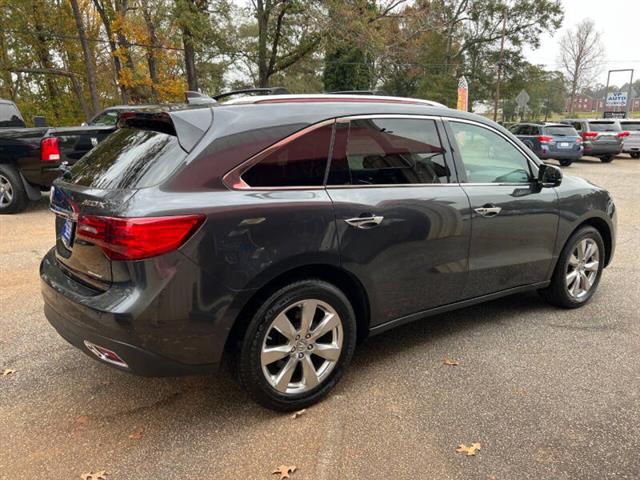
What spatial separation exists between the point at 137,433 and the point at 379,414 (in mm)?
1311

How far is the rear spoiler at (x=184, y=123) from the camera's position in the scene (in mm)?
2490

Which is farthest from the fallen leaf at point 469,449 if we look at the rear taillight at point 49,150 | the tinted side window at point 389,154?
the rear taillight at point 49,150

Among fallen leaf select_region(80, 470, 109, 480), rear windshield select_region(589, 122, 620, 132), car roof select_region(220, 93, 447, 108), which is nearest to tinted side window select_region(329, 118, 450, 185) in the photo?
car roof select_region(220, 93, 447, 108)

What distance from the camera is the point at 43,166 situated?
8031 millimetres

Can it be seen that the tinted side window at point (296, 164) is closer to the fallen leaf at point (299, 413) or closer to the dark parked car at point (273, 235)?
the dark parked car at point (273, 235)

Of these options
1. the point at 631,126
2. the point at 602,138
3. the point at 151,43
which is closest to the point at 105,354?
the point at 151,43

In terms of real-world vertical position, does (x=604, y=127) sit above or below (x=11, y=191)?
above

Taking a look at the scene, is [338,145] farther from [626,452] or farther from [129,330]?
[626,452]

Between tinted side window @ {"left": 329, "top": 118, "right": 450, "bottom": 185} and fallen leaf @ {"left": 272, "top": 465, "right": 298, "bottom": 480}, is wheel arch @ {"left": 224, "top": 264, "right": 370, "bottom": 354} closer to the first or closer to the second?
tinted side window @ {"left": 329, "top": 118, "right": 450, "bottom": 185}

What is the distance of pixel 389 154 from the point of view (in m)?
3.09

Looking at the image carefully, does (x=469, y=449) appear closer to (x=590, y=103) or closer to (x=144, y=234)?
(x=144, y=234)

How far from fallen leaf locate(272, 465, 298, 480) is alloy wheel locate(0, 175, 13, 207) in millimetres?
7804

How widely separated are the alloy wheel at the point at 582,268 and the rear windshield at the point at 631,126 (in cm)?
2089

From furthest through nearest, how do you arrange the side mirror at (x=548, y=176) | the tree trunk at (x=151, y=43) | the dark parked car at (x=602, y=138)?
the tree trunk at (x=151, y=43), the dark parked car at (x=602, y=138), the side mirror at (x=548, y=176)
